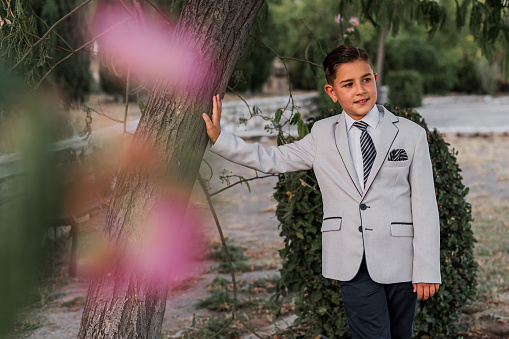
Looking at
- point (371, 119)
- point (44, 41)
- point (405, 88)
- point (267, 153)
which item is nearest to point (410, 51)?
point (405, 88)

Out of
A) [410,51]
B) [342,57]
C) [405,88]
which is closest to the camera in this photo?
[342,57]

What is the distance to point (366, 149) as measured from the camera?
1931mm

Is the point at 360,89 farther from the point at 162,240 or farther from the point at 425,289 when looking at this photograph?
the point at 162,240

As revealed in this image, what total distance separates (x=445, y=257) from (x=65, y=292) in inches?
100

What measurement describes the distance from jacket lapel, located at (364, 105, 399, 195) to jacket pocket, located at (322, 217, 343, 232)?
138 mm

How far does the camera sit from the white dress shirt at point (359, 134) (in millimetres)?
1941

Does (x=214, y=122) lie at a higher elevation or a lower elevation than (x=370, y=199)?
higher

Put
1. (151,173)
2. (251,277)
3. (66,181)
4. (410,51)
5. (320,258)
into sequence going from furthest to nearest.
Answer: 1. (410,51)
2. (251,277)
3. (320,258)
4. (151,173)
5. (66,181)

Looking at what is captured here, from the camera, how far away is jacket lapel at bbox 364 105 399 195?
1875 millimetres

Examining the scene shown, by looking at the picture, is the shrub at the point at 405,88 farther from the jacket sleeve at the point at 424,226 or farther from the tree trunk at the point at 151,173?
the tree trunk at the point at 151,173

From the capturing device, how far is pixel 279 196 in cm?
290

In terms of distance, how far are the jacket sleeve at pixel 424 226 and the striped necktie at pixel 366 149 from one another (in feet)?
0.46

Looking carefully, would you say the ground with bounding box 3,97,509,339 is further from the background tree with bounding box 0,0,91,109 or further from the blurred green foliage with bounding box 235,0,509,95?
the blurred green foliage with bounding box 235,0,509,95

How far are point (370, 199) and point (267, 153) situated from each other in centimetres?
38
